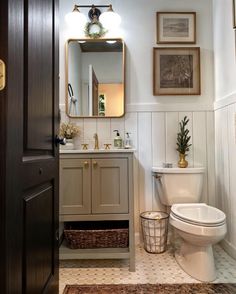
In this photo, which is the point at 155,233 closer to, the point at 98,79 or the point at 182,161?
the point at 182,161

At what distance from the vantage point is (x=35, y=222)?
79 cm

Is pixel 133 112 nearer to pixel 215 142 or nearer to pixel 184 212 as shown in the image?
pixel 215 142

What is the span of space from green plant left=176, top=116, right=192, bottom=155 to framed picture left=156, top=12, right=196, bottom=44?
2.46ft

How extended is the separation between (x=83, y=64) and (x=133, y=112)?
0.65 metres

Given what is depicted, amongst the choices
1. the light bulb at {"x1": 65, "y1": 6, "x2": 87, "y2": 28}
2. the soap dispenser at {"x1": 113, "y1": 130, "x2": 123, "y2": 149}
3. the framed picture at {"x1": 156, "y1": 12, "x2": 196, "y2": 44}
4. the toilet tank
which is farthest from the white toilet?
the light bulb at {"x1": 65, "y1": 6, "x2": 87, "y2": 28}

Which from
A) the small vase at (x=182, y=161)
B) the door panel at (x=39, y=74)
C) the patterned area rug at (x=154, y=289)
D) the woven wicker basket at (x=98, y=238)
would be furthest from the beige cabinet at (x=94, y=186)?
the door panel at (x=39, y=74)

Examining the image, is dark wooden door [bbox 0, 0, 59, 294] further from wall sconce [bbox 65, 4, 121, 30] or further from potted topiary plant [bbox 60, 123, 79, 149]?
wall sconce [bbox 65, 4, 121, 30]

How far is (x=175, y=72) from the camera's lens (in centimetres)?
224

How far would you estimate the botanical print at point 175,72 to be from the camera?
223 cm

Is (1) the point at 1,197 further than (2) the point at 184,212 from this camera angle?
No

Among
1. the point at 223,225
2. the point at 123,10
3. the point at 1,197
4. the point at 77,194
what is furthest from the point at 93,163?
the point at 123,10

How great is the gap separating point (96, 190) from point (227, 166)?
1.10 meters

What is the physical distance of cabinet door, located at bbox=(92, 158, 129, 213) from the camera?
1.72 m

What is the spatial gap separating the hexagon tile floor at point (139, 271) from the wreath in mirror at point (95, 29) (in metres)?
1.95
